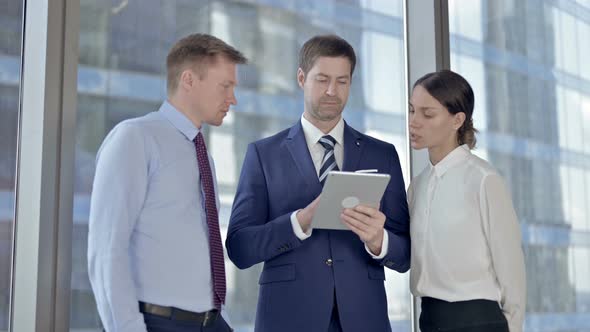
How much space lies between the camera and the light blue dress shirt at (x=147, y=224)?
5.81 ft

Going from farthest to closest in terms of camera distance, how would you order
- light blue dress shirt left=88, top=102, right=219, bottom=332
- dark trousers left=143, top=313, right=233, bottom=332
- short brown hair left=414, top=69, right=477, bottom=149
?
short brown hair left=414, top=69, right=477, bottom=149
dark trousers left=143, top=313, right=233, bottom=332
light blue dress shirt left=88, top=102, right=219, bottom=332

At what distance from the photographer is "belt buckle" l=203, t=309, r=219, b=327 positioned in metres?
1.96

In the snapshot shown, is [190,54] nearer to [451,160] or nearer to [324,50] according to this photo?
[324,50]

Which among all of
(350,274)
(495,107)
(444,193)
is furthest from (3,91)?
(495,107)

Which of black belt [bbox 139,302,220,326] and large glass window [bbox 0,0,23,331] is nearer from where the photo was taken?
black belt [bbox 139,302,220,326]

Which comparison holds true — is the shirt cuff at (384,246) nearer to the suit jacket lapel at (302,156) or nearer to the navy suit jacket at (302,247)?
the navy suit jacket at (302,247)

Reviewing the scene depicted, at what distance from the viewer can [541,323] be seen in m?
3.75

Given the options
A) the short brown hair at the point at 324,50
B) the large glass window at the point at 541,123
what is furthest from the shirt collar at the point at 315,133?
the large glass window at the point at 541,123

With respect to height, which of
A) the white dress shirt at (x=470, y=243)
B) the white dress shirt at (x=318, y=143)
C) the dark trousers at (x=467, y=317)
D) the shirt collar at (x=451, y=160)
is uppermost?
the white dress shirt at (x=318, y=143)

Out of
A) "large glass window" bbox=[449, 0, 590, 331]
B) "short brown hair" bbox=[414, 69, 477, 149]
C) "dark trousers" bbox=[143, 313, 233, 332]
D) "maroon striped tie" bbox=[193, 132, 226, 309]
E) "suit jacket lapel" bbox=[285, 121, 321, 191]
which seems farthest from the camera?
"large glass window" bbox=[449, 0, 590, 331]

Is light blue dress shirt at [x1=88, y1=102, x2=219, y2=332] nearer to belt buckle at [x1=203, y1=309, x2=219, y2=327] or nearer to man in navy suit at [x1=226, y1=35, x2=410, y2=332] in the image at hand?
belt buckle at [x1=203, y1=309, x2=219, y2=327]

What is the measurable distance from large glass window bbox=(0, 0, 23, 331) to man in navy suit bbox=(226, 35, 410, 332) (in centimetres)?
67

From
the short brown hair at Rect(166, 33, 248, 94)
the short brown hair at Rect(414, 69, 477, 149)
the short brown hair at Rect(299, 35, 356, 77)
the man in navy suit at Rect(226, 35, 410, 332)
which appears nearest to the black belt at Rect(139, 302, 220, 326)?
the man in navy suit at Rect(226, 35, 410, 332)

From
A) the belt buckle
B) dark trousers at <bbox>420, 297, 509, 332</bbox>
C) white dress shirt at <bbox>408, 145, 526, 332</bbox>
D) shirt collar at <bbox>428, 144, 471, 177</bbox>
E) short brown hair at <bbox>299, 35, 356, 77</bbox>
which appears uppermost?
short brown hair at <bbox>299, 35, 356, 77</bbox>
